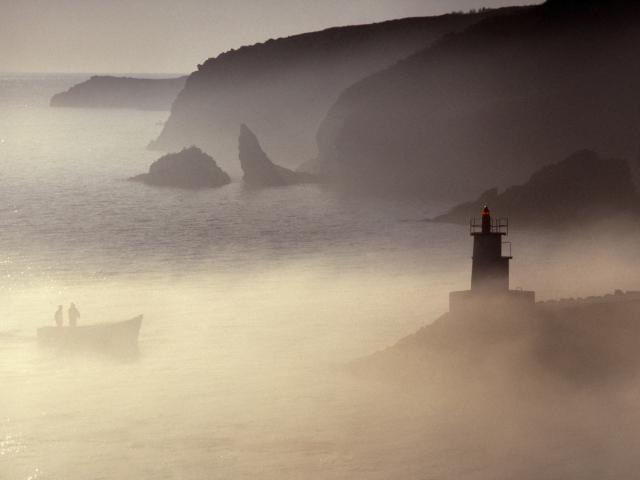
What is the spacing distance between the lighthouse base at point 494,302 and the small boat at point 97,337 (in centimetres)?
1573

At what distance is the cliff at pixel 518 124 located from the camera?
168500 millimetres

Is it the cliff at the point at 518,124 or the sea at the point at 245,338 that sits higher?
the cliff at the point at 518,124

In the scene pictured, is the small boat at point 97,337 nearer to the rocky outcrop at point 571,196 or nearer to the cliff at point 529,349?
the cliff at point 529,349

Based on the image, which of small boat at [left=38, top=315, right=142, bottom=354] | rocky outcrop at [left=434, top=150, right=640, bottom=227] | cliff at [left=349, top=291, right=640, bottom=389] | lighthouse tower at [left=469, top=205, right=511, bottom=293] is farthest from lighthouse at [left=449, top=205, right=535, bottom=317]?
rocky outcrop at [left=434, top=150, right=640, bottom=227]

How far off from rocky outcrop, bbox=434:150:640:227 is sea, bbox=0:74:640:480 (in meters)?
5.78

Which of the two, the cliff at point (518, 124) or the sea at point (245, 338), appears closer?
the sea at point (245, 338)

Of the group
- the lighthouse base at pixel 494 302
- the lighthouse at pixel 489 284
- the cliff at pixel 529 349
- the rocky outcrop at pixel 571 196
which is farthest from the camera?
the rocky outcrop at pixel 571 196

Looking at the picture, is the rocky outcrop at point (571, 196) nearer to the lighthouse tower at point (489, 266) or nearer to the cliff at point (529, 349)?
the cliff at point (529, 349)

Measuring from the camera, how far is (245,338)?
76812 millimetres

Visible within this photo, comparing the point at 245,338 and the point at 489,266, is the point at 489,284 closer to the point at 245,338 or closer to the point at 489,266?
the point at 489,266

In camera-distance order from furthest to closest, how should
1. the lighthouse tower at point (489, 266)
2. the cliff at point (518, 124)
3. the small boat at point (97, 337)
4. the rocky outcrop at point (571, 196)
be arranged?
the cliff at point (518, 124), the rocky outcrop at point (571, 196), the small boat at point (97, 337), the lighthouse tower at point (489, 266)

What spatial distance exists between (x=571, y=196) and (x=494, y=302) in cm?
7108

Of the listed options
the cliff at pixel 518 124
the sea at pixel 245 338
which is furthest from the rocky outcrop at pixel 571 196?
the cliff at pixel 518 124

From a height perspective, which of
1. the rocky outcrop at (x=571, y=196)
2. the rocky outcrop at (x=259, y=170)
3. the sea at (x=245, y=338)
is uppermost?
the rocky outcrop at (x=259, y=170)
